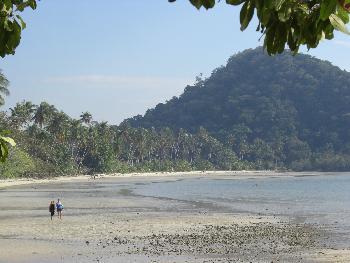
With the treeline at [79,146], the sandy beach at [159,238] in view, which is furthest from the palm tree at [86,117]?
the sandy beach at [159,238]

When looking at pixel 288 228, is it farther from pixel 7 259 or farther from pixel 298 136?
pixel 298 136

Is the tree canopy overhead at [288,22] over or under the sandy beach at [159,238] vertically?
over

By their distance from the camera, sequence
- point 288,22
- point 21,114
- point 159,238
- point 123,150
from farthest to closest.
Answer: point 123,150
point 21,114
point 159,238
point 288,22

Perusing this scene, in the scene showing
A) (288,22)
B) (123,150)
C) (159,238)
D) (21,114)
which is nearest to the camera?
(288,22)

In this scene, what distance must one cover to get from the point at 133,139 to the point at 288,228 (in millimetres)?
108752

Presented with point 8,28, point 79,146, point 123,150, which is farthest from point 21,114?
point 8,28

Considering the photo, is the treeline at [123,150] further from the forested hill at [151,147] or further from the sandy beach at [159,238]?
the sandy beach at [159,238]

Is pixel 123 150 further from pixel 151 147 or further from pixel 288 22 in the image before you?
→ pixel 288 22

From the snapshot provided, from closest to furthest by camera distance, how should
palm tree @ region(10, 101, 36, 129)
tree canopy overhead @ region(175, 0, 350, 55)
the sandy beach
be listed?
tree canopy overhead @ region(175, 0, 350, 55)
the sandy beach
palm tree @ region(10, 101, 36, 129)

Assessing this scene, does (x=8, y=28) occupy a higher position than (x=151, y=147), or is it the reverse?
(x=151, y=147)

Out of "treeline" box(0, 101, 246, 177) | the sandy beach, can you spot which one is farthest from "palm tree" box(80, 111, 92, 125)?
the sandy beach

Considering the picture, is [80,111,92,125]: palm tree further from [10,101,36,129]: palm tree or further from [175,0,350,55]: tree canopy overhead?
[175,0,350,55]: tree canopy overhead

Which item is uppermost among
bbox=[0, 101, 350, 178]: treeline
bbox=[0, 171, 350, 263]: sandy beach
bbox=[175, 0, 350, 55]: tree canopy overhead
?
bbox=[0, 101, 350, 178]: treeline

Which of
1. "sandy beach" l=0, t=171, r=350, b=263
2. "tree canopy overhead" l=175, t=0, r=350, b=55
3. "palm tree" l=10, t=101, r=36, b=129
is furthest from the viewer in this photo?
"palm tree" l=10, t=101, r=36, b=129
